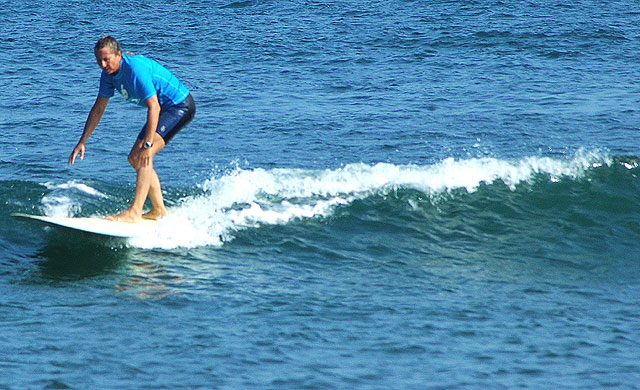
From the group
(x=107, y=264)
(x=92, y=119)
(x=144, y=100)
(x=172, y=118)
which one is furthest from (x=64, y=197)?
(x=144, y=100)

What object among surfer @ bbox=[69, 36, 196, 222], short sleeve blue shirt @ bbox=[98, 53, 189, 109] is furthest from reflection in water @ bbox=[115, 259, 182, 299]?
short sleeve blue shirt @ bbox=[98, 53, 189, 109]

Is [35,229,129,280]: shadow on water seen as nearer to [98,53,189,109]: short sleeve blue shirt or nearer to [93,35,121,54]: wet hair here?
[98,53,189,109]: short sleeve blue shirt

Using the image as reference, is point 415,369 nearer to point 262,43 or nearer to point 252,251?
point 252,251

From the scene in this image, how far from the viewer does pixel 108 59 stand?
7.89m

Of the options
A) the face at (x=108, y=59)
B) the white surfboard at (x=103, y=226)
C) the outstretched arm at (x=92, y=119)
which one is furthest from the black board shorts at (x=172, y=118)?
the white surfboard at (x=103, y=226)

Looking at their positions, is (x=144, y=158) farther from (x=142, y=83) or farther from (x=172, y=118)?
(x=142, y=83)

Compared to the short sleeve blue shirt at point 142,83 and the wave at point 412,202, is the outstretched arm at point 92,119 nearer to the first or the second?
the short sleeve blue shirt at point 142,83

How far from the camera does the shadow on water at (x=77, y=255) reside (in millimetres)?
8234

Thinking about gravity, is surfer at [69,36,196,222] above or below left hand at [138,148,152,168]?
above

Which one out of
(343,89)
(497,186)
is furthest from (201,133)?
(497,186)

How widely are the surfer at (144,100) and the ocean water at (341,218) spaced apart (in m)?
0.61

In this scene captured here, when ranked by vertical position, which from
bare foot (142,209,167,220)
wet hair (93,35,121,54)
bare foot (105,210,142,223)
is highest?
wet hair (93,35,121,54)

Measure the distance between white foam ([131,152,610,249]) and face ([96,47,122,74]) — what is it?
1.78m

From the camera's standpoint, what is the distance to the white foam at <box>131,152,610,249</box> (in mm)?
9289
